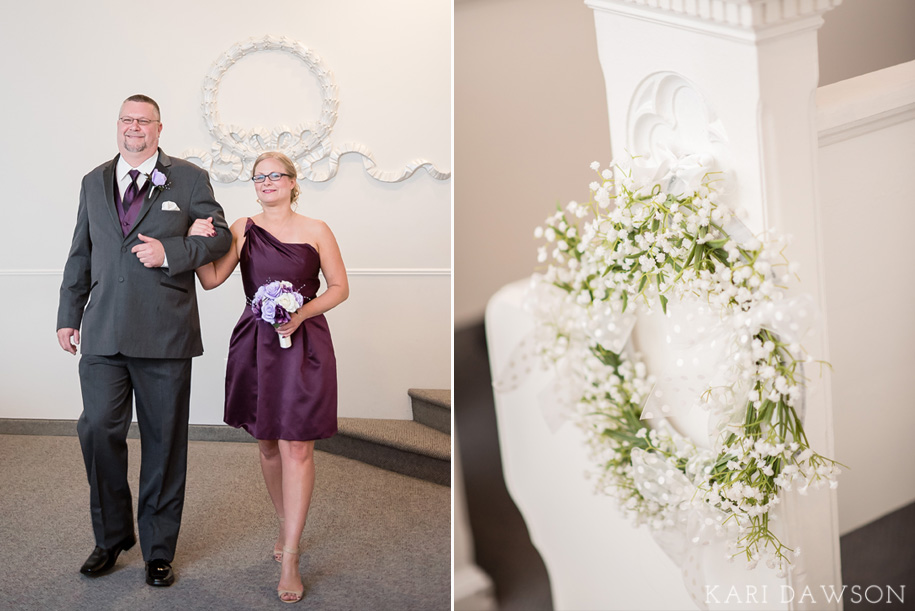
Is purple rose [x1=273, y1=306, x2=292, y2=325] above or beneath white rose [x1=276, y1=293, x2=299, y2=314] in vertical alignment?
beneath

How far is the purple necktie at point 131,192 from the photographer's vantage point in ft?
8.84

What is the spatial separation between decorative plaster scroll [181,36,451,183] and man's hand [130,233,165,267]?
5.80ft

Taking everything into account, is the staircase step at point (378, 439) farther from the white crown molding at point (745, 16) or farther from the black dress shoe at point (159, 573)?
the white crown molding at point (745, 16)

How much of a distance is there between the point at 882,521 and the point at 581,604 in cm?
62

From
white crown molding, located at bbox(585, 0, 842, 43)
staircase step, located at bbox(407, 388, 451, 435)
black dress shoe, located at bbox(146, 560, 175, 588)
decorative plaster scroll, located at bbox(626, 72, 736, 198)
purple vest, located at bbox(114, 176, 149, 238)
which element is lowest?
black dress shoe, located at bbox(146, 560, 175, 588)

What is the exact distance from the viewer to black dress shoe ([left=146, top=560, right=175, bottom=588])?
2.71 m

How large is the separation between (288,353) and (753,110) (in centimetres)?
175

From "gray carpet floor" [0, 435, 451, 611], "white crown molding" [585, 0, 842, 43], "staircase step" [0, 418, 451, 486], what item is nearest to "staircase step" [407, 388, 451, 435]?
"staircase step" [0, 418, 451, 486]

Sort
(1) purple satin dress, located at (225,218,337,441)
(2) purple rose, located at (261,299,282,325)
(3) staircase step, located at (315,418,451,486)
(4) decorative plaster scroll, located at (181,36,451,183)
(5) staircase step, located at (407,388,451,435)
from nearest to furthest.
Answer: (2) purple rose, located at (261,299,282,325) → (1) purple satin dress, located at (225,218,337,441) → (3) staircase step, located at (315,418,451,486) → (5) staircase step, located at (407,388,451,435) → (4) decorative plaster scroll, located at (181,36,451,183)

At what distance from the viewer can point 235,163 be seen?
14.3 ft

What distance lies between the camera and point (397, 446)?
13.1 feet

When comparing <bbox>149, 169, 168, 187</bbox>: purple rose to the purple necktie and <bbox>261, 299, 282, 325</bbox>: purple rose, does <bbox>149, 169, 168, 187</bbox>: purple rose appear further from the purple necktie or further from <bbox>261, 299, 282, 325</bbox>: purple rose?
<bbox>261, 299, 282, 325</bbox>: purple rose

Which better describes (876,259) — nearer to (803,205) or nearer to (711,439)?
(803,205)

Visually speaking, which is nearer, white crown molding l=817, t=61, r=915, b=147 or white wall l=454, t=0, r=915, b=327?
white crown molding l=817, t=61, r=915, b=147
